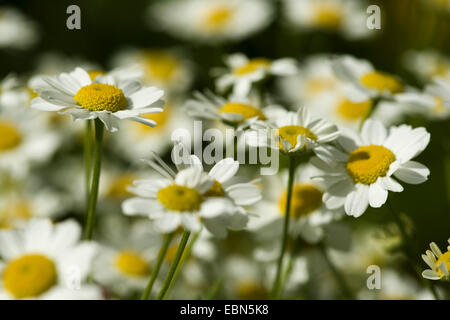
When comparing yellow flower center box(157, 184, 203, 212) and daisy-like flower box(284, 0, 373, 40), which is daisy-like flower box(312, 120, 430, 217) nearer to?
yellow flower center box(157, 184, 203, 212)

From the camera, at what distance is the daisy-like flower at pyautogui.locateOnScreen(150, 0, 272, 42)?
6.52 ft

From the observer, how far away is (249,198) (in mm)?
730

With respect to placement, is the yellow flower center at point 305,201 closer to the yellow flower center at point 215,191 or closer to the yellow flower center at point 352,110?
the yellow flower center at point 215,191

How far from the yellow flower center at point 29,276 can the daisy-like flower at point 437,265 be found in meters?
0.46

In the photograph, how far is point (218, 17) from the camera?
2082 mm

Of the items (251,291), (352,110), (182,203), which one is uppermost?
(182,203)

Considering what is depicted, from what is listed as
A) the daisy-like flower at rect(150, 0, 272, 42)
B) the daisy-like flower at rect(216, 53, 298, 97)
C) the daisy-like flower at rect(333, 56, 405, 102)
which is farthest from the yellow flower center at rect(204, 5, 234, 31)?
the daisy-like flower at rect(333, 56, 405, 102)

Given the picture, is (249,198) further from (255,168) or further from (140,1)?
(140,1)

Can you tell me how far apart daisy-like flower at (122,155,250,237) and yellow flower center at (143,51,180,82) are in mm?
1356

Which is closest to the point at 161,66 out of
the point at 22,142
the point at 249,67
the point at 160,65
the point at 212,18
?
the point at 160,65

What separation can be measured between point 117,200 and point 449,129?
0.87 meters

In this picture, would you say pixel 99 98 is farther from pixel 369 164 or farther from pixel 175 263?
pixel 369 164

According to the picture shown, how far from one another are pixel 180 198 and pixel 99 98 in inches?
7.7

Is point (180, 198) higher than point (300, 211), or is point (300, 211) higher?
point (180, 198)
